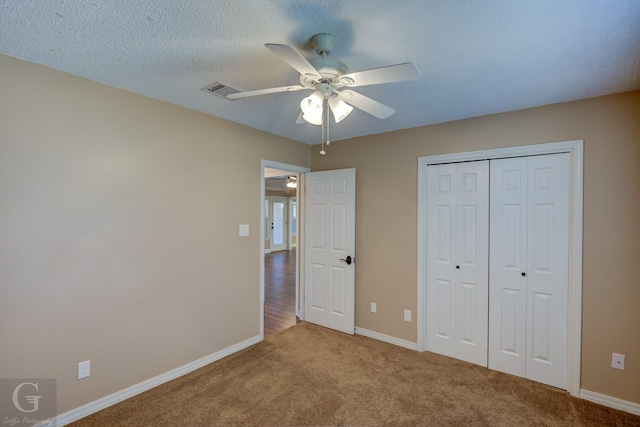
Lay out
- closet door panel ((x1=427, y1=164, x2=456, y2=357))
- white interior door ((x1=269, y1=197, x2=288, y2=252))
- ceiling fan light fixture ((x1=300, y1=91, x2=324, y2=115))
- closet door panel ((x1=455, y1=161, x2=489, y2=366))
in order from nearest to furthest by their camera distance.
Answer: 1. ceiling fan light fixture ((x1=300, y1=91, x2=324, y2=115))
2. closet door panel ((x1=455, y1=161, x2=489, y2=366))
3. closet door panel ((x1=427, y1=164, x2=456, y2=357))
4. white interior door ((x1=269, y1=197, x2=288, y2=252))

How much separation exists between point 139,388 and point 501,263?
10.8 ft

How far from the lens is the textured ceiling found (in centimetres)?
136

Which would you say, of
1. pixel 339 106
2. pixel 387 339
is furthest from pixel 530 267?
pixel 339 106

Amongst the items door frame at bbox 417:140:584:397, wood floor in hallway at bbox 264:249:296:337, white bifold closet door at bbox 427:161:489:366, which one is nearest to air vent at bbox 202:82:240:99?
white bifold closet door at bbox 427:161:489:366

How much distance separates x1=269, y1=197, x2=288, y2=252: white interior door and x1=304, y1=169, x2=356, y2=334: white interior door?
19.7ft

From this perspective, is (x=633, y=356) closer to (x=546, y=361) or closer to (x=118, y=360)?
(x=546, y=361)

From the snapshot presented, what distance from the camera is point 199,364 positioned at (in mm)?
2748

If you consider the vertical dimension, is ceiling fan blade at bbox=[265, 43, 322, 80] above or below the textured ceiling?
below

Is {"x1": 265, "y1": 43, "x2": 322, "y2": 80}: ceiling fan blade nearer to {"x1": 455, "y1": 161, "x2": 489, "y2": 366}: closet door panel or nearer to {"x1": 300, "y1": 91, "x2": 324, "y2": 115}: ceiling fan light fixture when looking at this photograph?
{"x1": 300, "y1": 91, "x2": 324, "y2": 115}: ceiling fan light fixture

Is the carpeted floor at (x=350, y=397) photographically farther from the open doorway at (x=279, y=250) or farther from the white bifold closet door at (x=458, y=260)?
the open doorway at (x=279, y=250)

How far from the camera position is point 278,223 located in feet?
33.7

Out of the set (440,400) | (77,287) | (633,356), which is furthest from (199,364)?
(633,356)

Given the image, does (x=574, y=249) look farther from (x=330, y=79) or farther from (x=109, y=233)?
(x=109, y=233)

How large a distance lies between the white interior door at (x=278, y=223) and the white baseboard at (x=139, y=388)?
22.4ft
